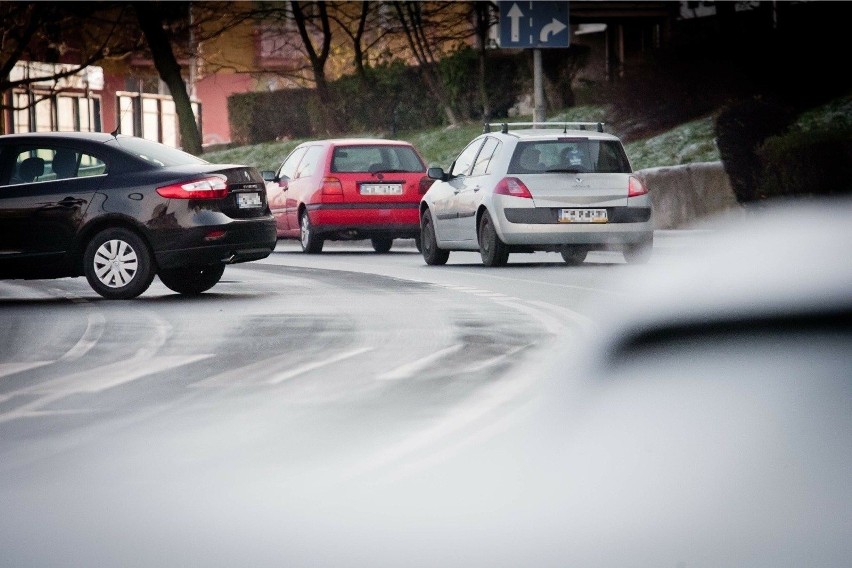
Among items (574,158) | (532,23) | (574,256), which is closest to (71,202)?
(574,158)

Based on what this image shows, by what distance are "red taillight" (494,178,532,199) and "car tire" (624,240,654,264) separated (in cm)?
134

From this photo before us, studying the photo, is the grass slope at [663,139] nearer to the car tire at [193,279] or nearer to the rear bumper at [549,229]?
the rear bumper at [549,229]

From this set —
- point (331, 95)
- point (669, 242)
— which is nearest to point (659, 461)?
point (669, 242)

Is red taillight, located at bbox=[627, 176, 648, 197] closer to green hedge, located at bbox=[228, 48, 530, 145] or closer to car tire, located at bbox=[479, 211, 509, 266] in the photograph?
car tire, located at bbox=[479, 211, 509, 266]

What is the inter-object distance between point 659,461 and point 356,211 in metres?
18.6

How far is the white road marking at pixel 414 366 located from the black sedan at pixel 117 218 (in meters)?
5.04

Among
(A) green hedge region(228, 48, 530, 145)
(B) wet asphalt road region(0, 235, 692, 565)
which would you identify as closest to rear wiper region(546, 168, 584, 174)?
(B) wet asphalt road region(0, 235, 692, 565)

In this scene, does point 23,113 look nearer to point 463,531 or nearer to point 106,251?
point 106,251

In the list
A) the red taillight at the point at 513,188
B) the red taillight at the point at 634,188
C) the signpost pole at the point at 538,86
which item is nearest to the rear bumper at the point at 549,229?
the red taillight at the point at 513,188

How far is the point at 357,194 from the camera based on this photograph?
84.2 ft

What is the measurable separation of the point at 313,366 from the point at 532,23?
1709 centimetres

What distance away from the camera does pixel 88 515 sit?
6758 mm

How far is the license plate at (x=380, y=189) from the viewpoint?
25.7 m

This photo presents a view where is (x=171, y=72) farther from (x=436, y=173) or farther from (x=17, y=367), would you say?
(x=17, y=367)
